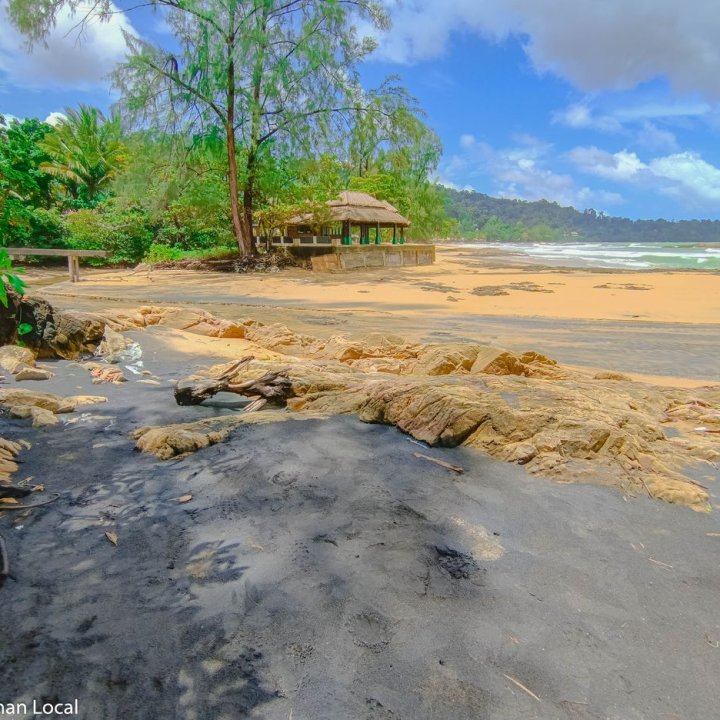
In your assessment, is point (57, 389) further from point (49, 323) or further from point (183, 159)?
point (183, 159)

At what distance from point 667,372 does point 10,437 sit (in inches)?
299

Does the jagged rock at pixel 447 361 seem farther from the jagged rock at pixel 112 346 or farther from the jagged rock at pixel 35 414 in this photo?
the jagged rock at pixel 112 346

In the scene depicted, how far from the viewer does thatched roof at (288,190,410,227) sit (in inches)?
1098

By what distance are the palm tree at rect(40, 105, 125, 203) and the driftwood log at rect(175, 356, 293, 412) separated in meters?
27.7

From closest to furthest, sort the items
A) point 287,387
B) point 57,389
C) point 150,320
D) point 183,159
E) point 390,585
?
point 390,585, point 287,387, point 57,389, point 150,320, point 183,159

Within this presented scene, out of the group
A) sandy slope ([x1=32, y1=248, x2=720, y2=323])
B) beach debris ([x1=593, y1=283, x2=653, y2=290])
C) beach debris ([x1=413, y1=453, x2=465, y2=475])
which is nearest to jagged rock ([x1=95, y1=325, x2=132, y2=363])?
beach debris ([x1=413, y1=453, x2=465, y2=475])

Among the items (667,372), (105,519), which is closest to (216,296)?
(667,372)

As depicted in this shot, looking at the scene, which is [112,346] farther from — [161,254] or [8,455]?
[161,254]

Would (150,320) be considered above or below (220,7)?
below

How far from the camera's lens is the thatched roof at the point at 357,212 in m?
27.9

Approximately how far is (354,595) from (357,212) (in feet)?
98.1

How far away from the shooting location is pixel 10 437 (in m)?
3.74

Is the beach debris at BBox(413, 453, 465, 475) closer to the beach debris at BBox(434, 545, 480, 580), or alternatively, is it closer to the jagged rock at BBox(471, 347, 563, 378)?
the beach debris at BBox(434, 545, 480, 580)

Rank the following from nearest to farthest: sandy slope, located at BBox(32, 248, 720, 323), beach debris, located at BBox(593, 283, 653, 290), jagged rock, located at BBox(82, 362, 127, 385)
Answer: jagged rock, located at BBox(82, 362, 127, 385) → sandy slope, located at BBox(32, 248, 720, 323) → beach debris, located at BBox(593, 283, 653, 290)
